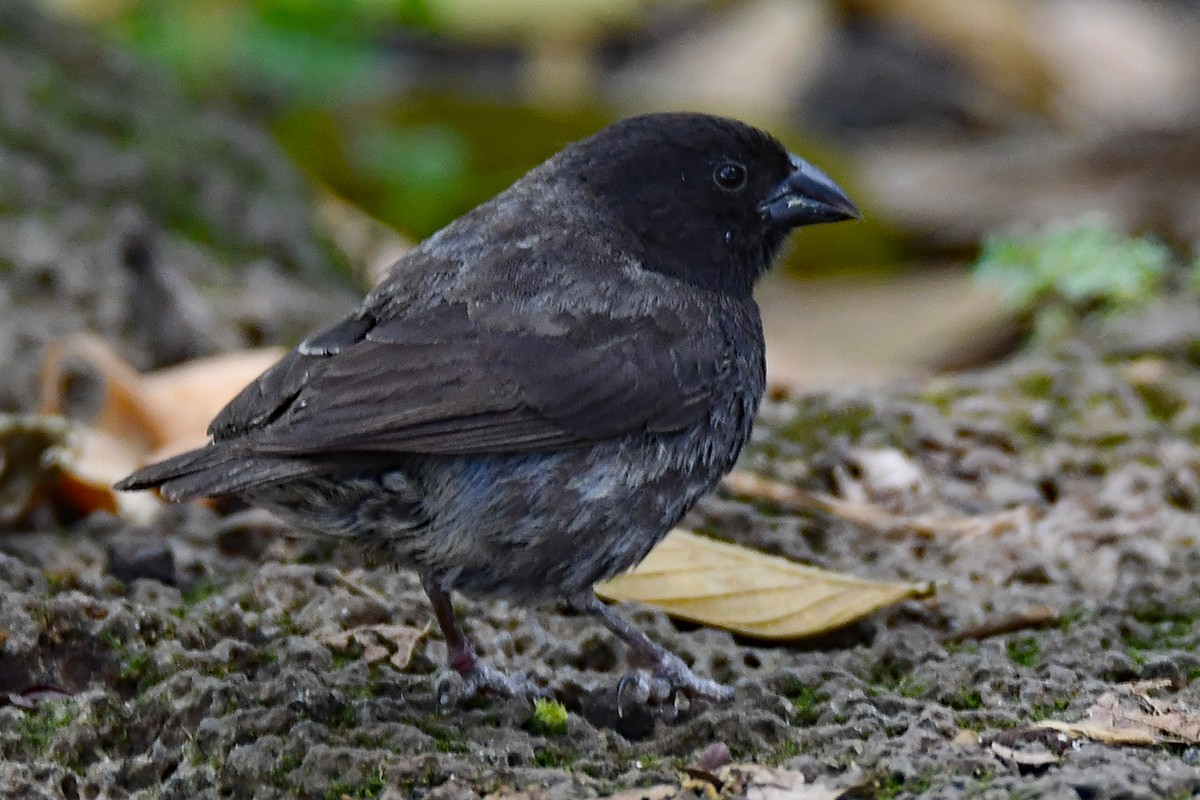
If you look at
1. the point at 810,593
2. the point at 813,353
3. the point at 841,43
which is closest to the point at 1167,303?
the point at 813,353

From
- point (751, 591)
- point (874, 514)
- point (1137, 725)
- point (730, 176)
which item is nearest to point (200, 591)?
point (751, 591)

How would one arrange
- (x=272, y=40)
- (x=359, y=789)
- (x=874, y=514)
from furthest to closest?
(x=272, y=40) → (x=874, y=514) → (x=359, y=789)

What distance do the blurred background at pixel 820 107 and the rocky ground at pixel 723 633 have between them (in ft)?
3.98

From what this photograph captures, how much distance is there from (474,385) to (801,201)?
1.12 m

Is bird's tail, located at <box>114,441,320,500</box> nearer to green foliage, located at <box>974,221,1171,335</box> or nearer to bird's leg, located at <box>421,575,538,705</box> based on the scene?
bird's leg, located at <box>421,575,538,705</box>

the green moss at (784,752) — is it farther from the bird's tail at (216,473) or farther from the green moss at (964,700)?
the bird's tail at (216,473)

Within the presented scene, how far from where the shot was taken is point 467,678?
3055 mm

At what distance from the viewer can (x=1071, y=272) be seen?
5.38 m

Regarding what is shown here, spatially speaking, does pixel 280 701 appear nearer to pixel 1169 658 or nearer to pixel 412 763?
pixel 412 763

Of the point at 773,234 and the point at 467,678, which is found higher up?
the point at 773,234

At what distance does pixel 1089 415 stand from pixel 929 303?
255 cm

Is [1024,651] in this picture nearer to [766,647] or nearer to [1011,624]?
[1011,624]

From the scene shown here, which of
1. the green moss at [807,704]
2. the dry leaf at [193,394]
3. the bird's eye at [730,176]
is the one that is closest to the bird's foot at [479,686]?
the green moss at [807,704]

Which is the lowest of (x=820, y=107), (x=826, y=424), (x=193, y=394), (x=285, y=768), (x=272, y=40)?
(x=285, y=768)
